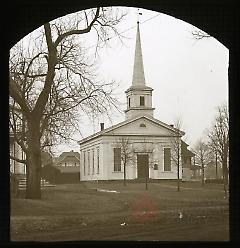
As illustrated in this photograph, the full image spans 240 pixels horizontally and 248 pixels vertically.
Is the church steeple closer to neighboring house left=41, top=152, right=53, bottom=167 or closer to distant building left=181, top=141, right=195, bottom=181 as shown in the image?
distant building left=181, top=141, right=195, bottom=181

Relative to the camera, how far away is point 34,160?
608cm

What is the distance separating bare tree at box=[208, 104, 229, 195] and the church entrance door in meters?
0.94

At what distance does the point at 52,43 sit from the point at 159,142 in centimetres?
198

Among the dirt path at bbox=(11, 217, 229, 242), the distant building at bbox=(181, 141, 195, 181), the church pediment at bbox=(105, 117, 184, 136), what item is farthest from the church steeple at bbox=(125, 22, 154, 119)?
the dirt path at bbox=(11, 217, 229, 242)

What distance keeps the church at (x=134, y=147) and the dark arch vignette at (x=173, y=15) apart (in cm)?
76

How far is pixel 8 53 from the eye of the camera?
5.31 m

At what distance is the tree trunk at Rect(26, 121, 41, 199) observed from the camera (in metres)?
5.95

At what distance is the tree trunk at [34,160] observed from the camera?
5953mm

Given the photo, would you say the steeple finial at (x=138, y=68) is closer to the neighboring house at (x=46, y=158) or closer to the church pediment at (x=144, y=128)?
the church pediment at (x=144, y=128)

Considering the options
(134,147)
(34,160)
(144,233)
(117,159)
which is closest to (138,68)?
(134,147)

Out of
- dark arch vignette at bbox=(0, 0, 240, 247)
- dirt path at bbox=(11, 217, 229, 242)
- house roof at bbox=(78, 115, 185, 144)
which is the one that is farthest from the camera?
house roof at bbox=(78, 115, 185, 144)

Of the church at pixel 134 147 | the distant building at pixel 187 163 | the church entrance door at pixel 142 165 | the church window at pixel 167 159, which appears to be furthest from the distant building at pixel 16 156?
the distant building at pixel 187 163
